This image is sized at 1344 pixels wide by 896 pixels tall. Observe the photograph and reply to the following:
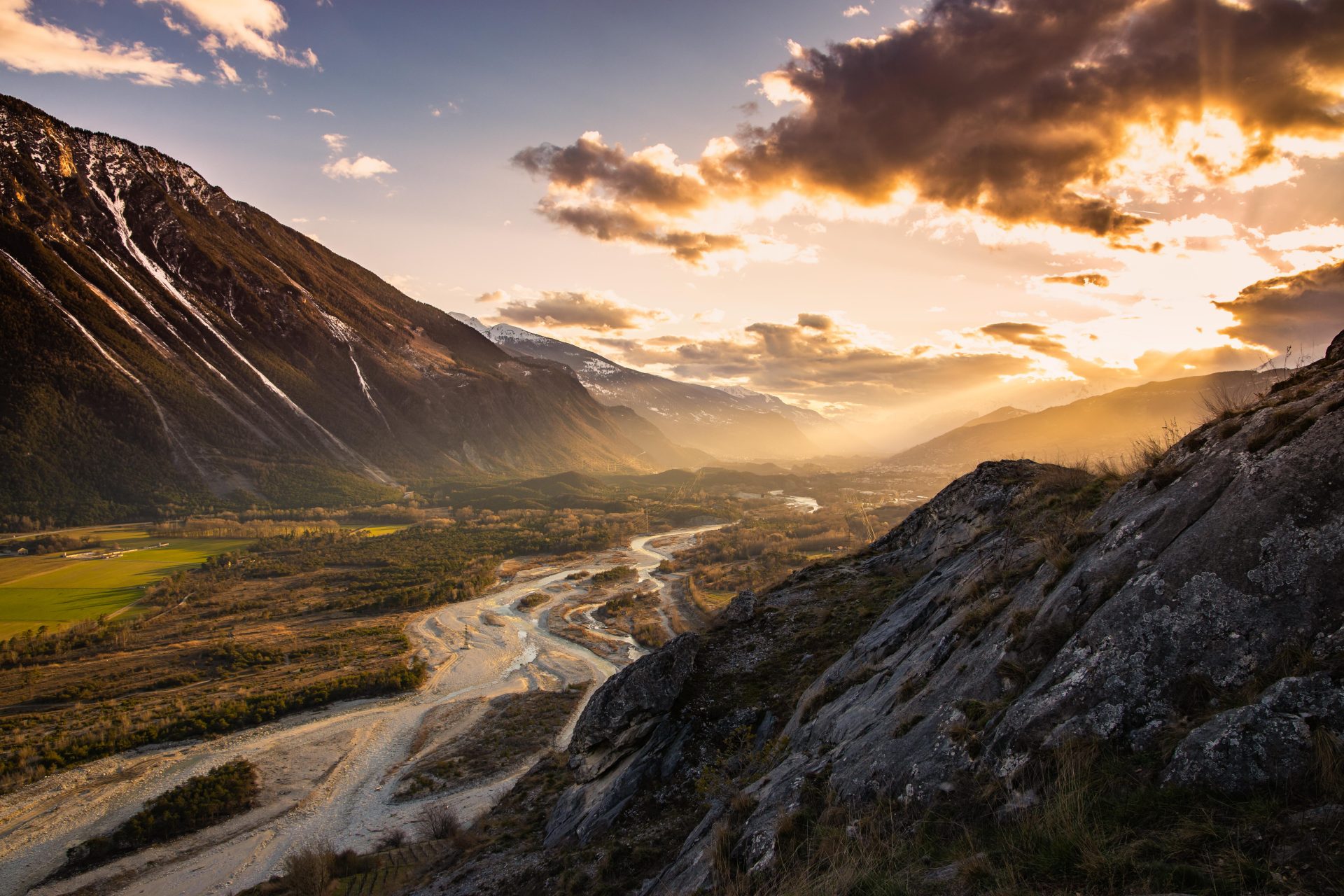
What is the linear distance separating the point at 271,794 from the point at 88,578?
82248 millimetres

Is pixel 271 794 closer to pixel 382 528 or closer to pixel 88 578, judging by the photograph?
pixel 88 578

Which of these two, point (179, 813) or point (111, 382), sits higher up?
point (111, 382)

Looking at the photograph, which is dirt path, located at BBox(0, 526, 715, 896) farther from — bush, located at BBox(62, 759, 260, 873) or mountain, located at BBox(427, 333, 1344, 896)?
mountain, located at BBox(427, 333, 1344, 896)

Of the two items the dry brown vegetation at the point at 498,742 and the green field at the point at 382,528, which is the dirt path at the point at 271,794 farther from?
the green field at the point at 382,528

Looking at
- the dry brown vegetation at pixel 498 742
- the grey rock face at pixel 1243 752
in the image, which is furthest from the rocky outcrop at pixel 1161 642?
the dry brown vegetation at pixel 498 742

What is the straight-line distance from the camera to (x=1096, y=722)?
641 centimetres

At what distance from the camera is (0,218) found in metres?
154

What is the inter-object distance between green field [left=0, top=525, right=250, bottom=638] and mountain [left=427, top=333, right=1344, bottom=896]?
95.0 metres

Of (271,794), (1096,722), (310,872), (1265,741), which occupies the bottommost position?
(271,794)

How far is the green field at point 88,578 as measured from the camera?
238 ft

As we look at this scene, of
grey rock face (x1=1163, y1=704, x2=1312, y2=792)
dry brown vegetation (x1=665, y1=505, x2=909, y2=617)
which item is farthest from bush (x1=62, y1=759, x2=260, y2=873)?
grey rock face (x1=1163, y1=704, x2=1312, y2=792)

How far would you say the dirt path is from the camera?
30766 millimetres

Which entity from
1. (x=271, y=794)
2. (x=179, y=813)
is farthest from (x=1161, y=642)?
(x=179, y=813)

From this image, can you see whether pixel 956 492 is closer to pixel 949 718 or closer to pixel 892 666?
pixel 892 666
